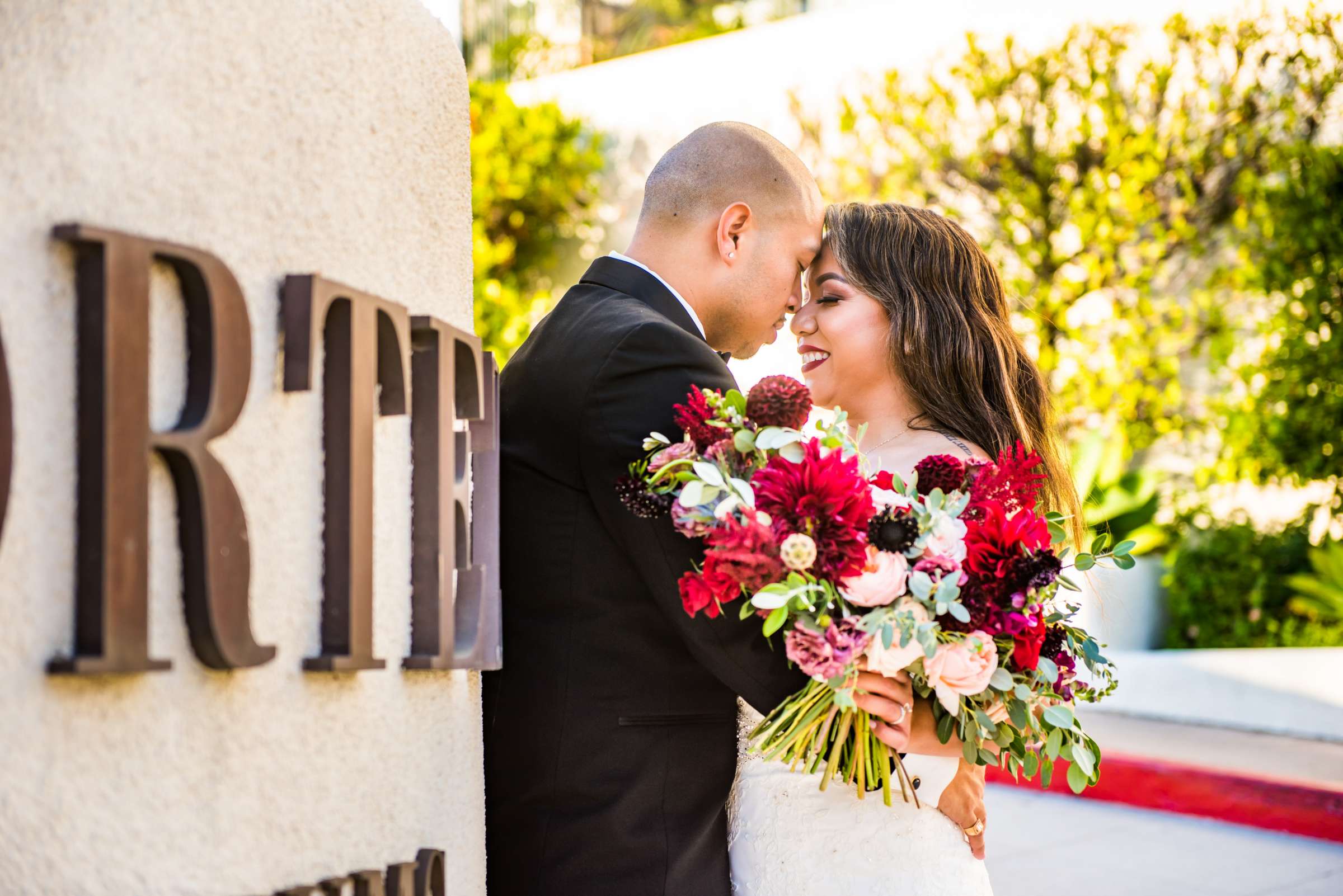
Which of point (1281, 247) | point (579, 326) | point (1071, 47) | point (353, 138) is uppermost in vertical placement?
point (1071, 47)

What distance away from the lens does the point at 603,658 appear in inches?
94.7

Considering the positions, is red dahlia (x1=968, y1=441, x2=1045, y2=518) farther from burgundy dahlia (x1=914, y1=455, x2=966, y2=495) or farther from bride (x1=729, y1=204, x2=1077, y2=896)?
bride (x1=729, y1=204, x2=1077, y2=896)

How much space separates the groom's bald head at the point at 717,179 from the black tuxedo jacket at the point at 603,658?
1.75ft

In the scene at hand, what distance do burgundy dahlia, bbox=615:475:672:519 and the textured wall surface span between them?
404 mm

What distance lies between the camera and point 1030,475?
2.47 meters

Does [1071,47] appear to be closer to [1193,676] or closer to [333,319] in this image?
[1193,676]

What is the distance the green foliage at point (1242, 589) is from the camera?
8.44m

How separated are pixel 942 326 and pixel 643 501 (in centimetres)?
139

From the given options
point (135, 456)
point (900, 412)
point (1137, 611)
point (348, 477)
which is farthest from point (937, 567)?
point (1137, 611)

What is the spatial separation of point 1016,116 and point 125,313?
28.8 ft

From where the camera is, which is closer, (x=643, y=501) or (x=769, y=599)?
Result: (x=769, y=599)

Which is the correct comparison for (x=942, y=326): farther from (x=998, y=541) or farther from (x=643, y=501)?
(x=643, y=501)

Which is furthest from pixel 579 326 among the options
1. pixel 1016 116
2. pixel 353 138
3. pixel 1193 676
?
pixel 1016 116

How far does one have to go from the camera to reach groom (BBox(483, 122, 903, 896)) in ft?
7.69
